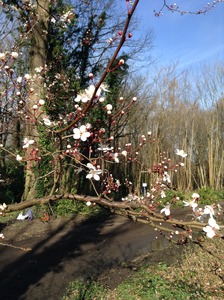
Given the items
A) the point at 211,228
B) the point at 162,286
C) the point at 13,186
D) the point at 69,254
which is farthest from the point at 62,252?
the point at 13,186

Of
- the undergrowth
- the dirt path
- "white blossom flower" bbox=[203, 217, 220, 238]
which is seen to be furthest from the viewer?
the dirt path

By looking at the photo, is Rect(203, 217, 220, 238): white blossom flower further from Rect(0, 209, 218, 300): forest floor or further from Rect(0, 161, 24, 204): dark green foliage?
Rect(0, 161, 24, 204): dark green foliage

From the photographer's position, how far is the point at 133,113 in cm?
1098

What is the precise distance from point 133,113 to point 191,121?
2420mm

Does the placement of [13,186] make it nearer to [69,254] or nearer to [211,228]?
[69,254]

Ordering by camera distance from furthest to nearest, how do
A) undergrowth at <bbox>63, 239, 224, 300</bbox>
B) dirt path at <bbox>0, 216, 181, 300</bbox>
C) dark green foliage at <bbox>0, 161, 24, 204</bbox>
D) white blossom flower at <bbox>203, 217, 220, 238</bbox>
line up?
dark green foliage at <bbox>0, 161, 24, 204</bbox>, dirt path at <bbox>0, 216, 181, 300</bbox>, undergrowth at <bbox>63, 239, 224, 300</bbox>, white blossom flower at <bbox>203, 217, 220, 238</bbox>

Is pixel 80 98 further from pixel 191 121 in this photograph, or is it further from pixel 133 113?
pixel 191 121

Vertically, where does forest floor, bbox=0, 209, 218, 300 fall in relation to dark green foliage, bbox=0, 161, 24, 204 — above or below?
below

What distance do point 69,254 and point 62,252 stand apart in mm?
186

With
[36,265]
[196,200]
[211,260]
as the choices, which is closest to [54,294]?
[36,265]

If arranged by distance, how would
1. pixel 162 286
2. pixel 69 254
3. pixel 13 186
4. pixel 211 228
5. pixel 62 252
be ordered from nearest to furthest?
pixel 211 228
pixel 162 286
pixel 69 254
pixel 62 252
pixel 13 186

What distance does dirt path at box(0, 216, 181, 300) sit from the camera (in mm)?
3729

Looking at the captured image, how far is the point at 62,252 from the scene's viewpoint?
5.09m

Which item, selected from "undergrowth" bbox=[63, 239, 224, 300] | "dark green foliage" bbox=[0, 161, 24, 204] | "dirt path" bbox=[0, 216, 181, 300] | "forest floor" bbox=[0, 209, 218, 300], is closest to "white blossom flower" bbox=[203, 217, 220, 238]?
"undergrowth" bbox=[63, 239, 224, 300]
